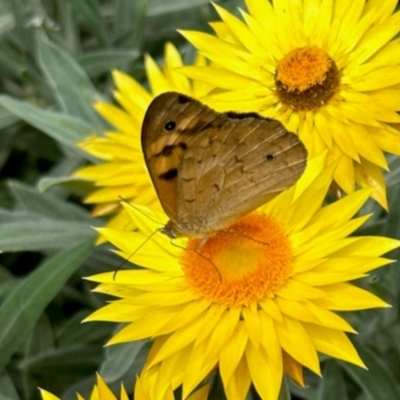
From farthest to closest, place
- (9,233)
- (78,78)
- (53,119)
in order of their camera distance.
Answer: (78,78), (53,119), (9,233)

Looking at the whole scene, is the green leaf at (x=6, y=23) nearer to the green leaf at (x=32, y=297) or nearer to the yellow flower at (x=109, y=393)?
the green leaf at (x=32, y=297)

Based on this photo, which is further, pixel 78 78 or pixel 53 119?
pixel 78 78

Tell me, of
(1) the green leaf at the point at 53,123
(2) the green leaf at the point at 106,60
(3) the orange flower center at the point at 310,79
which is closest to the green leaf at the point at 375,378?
(3) the orange flower center at the point at 310,79

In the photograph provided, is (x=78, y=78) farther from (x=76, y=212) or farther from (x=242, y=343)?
(x=242, y=343)

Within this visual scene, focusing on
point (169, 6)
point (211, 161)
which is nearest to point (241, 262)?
point (211, 161)

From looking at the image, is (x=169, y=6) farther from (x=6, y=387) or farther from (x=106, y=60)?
(x=6, y=387)

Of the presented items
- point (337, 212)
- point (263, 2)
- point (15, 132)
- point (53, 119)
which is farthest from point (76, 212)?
point (337, 212)
